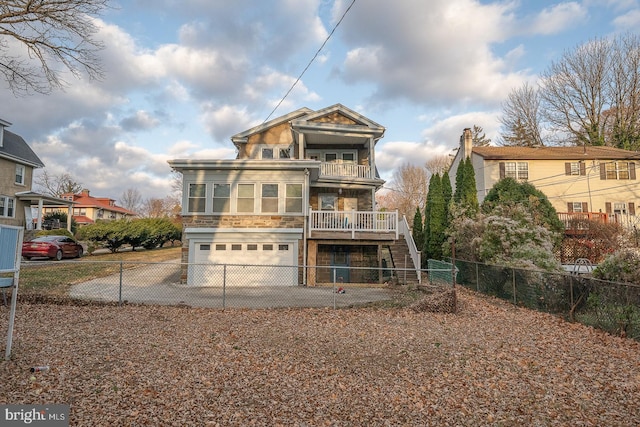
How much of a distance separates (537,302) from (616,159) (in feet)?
72.2

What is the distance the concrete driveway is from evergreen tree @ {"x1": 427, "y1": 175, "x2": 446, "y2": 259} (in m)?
7.12

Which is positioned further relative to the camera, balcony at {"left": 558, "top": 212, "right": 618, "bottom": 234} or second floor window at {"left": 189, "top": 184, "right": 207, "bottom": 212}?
balcony at {"left": 558, "top": 212, "right": 618, "bottom": 234}

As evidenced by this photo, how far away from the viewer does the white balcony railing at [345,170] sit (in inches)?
Answer: 730

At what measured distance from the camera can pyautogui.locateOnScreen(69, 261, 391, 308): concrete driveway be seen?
10656mm

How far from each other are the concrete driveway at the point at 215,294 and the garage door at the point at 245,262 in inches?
28.3

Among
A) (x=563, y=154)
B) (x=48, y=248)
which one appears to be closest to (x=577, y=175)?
(x=563, y=154)

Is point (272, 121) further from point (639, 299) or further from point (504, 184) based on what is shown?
point (639, 299)

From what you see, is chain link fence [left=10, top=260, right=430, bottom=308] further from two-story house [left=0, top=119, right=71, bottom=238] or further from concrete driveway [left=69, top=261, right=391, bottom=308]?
two-story house [left=0, top=119, right=71, bottom=238]

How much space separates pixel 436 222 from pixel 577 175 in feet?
42.7

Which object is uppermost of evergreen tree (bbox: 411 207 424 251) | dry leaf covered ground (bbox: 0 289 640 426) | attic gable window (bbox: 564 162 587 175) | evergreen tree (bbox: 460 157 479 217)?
attic gable window (bbox: 564 162 587 175)

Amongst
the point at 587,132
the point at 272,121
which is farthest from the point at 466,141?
the point at 587,132

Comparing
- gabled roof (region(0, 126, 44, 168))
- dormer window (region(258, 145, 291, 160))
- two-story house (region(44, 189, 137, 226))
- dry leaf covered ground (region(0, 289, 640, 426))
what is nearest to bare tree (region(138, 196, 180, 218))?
two-story house (region(44, 189, 137, 226))

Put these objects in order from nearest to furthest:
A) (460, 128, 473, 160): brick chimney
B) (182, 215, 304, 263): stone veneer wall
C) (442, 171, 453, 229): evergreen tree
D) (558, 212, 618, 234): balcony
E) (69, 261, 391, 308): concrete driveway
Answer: (69, 261, 391, 308): concrete driveway → (182, 215, 304, 263): stone veneer wall → (558, 212, 618, 234): balcony → (442, 171, 453, 229): evergreen tree → (460, 128, 473, 160): brick chimney

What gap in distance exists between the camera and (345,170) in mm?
18797
